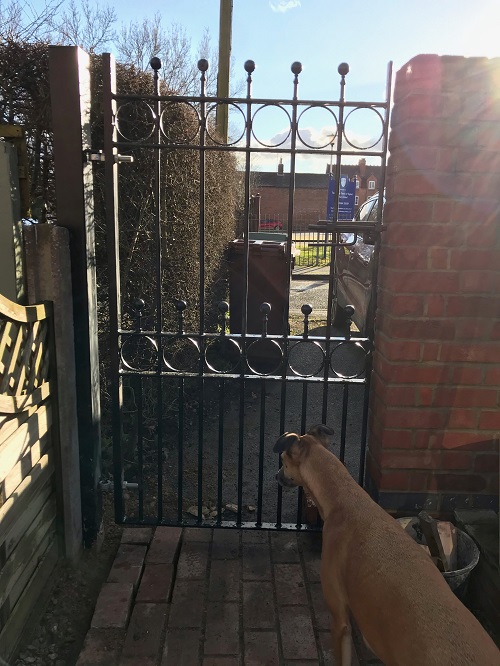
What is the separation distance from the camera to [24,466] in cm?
230

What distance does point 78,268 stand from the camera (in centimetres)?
273

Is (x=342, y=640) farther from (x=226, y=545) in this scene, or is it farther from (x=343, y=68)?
(x=343, y=68)

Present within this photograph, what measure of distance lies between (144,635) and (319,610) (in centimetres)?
85

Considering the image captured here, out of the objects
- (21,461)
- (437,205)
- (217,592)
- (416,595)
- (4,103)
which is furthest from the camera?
(4,103)

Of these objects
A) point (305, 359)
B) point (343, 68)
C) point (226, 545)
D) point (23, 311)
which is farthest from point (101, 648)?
point (305, 359)

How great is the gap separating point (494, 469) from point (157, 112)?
103 inches

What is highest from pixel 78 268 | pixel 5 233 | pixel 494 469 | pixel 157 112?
pixel 157 112

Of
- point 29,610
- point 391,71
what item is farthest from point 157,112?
point 29,610

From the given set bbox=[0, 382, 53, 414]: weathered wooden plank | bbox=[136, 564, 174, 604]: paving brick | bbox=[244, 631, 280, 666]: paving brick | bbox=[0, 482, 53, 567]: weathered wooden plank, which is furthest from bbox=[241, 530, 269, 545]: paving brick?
bbox=[0, 382, 53, 414]: weathered wooden plank

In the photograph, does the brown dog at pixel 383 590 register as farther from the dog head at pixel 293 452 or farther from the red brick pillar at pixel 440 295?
the red brick pillar at pixel 440 295

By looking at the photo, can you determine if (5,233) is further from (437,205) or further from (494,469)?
(494,469)

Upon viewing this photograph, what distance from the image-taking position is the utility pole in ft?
11.6

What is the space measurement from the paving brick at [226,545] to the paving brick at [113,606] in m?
0.54

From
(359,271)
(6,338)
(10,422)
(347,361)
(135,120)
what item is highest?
(135,120)
